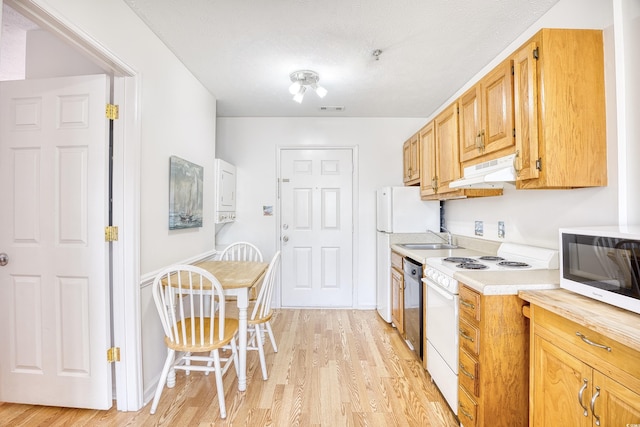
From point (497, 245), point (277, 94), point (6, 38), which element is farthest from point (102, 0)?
point (497, 245)

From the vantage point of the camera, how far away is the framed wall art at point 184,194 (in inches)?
84.0

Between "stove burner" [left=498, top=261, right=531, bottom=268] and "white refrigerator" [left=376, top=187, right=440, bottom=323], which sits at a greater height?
"white refrigerator" [left=376, top=187, right=440, bottom=323]

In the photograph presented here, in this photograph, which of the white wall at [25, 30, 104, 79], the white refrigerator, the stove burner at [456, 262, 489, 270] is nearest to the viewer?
the stove burner at [456, 262, 489, 270]

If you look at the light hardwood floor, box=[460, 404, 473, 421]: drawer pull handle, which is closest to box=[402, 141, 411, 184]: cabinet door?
the light hardwood floor

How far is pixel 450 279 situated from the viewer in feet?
5.58

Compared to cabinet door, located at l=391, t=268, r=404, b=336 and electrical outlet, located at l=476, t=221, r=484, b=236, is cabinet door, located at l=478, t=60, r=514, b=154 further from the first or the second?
cabinet door, located at l=391, t=268, r=404, b=336

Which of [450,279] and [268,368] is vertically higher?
[450,279]

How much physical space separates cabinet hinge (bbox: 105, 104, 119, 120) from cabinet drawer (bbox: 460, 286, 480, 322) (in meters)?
2.29

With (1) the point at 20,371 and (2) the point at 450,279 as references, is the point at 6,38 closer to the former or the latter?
(1) the point at 20,371

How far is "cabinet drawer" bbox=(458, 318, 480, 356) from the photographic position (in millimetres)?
1435

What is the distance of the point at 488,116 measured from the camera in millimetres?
1868

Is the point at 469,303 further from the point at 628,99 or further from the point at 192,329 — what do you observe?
the point at 192,329

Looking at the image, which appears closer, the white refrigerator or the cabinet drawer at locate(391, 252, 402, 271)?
the cabinet drawer at locate(391, 252, 402, 271)

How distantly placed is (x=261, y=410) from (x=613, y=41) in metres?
2.78
